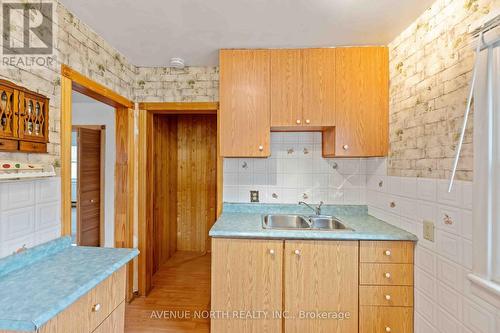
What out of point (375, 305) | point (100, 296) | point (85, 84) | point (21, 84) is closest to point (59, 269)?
point (100, 296)

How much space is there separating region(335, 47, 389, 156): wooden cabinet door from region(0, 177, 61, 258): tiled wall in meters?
2.00

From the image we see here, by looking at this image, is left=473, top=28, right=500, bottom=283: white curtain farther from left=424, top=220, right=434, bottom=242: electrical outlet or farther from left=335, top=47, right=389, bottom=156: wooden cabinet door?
left=335, top=47, right=389, bottom=156: wooden cabinet door

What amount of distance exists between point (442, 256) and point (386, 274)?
380 mm

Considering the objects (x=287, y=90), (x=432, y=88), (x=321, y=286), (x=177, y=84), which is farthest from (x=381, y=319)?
(x=177, y=84)

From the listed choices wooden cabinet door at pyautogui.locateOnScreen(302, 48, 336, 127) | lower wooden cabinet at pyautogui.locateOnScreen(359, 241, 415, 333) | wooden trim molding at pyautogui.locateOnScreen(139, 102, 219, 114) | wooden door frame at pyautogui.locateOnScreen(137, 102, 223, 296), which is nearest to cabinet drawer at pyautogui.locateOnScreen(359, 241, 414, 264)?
lower wooden cabinet at pyautogui.locateOnScreen(359, 241, 415, 333)

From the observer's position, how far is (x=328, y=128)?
6.96 feet

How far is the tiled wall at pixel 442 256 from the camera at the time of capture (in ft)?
4.04

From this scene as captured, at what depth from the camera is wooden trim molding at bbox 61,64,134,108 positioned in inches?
62.7

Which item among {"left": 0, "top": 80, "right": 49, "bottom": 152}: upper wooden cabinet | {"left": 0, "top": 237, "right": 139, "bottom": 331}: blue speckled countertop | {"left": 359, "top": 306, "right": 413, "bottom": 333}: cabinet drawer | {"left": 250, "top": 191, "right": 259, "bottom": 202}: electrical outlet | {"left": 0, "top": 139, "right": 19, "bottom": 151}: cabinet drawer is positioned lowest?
{"left": 359, "top": 306, "right": 413, "bottom": 333}: cabinet drawer

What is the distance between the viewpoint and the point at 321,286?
1703 mm

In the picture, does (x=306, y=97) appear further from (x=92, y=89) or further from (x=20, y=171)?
(x=20, y=171)

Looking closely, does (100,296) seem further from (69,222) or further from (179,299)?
(179,299)

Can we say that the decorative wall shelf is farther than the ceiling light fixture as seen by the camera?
No

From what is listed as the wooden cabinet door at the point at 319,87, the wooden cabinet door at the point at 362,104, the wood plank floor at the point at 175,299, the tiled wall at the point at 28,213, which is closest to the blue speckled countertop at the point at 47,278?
the tiled wall at the point at 28,213
